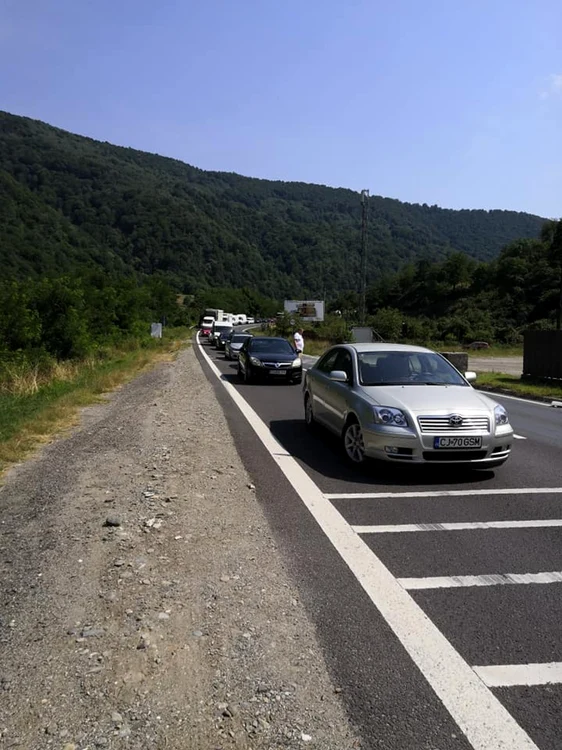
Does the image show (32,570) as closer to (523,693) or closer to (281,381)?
(523,693)

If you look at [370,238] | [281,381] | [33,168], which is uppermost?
[33,168]

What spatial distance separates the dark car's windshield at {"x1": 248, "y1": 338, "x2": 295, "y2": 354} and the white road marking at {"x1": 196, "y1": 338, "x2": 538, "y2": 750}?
1528cm

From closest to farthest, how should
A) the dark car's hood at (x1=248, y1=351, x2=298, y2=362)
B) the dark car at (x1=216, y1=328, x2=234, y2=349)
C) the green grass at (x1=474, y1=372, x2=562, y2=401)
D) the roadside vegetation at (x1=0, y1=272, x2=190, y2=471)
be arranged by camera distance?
the roadside vegetation at (x1=0, y1=272, x2=190, y2=471) < the green grass at (x1=474, y1=372, x2=562, y2=401) < the dark car's hood at (x1=248, y1=351, x2=298, y2=362) < the dark car at (x1=216, y1=328, x2=234, y2=349)

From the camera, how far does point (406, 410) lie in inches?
300

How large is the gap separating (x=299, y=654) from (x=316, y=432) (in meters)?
7.59

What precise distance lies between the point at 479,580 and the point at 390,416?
10.6 feet

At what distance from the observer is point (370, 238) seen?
544ft

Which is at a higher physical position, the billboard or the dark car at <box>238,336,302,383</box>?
the billboard

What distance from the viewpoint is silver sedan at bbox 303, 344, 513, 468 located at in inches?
294

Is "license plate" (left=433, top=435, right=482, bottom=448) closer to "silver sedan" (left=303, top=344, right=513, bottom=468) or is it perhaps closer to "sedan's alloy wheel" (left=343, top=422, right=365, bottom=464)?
"silver sedan" (left=303, top=344, right=513, bottom=468)

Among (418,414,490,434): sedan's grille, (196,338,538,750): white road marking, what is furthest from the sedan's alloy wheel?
(196,338,538,750): white road marking

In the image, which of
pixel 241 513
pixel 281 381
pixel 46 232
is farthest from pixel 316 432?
pixel 46 232

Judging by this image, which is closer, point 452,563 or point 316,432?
point 452,563

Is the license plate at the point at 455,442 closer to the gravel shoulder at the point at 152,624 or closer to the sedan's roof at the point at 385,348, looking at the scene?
the gravel shoulder at the point at 152,624
